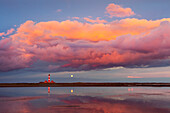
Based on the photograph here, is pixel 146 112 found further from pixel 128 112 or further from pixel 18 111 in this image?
pixel 18 111

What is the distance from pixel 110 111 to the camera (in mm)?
19953

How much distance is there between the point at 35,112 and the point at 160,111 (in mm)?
13030

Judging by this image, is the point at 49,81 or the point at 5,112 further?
the point at 49,81

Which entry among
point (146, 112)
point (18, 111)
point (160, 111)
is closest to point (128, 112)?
point (146, 112)

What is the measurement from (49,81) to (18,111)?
10103 centimetres

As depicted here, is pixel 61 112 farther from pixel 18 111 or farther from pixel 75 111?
pixel 18 111

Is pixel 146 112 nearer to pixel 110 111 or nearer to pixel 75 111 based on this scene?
pixel 110 111

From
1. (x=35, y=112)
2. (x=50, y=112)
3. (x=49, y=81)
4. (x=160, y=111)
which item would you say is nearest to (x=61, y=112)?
(x=50, y=112)

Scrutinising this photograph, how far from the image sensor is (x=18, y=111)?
65.5 ft

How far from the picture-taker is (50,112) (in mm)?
19109

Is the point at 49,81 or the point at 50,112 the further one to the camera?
the point at 49,81

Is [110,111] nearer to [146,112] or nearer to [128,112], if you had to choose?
[128,112]

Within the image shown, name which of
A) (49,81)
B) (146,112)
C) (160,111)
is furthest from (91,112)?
(49,81)

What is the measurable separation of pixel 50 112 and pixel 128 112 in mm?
7947
